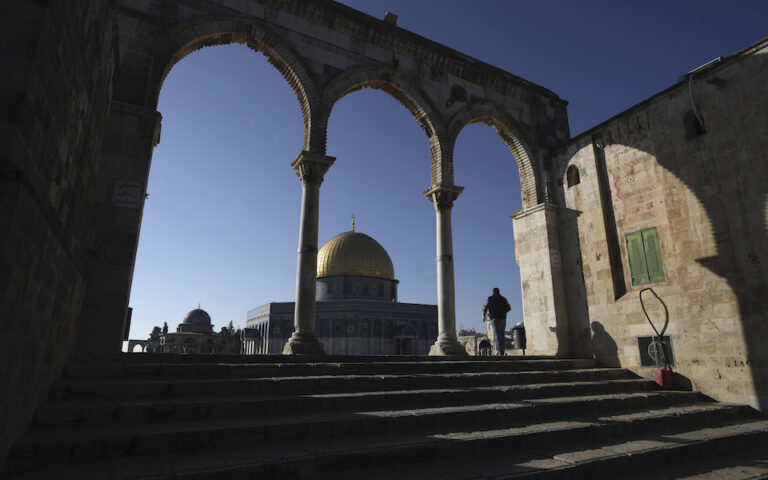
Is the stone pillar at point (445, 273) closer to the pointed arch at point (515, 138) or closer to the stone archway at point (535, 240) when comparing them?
the stone archway at point (535, 240)

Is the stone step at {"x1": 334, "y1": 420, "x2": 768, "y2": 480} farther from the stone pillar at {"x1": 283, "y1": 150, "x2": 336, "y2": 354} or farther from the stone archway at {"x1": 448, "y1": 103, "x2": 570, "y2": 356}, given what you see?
the stone archway at {"x1": 448, "y1": 103, "x2": 570, "y2": 356}

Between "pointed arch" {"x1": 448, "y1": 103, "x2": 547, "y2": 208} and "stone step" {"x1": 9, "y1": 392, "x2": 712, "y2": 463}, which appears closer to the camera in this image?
"stone step" {"x1": 9, "y1": 392, "x2": 712, "y2": 463}

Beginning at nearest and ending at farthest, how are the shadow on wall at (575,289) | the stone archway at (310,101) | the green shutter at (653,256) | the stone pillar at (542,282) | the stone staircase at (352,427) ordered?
the stone staircase at (352,427), the stone archway at (310,101), the green shutter at (653,256), the shadow on wall at (575,289), the stone pillar at (542,282)

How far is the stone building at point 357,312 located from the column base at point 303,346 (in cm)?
2766

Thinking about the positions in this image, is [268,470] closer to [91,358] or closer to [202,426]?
[202,426]

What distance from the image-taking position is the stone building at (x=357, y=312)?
35.7 meters

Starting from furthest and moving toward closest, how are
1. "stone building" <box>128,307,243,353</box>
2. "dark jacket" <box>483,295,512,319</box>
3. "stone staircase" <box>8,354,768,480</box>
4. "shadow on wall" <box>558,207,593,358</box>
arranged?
"stone building" <box>128,307,243,353</box> < "dark jacket" <box>483,295,512,319</box> < "shadow on wall" <box>558,207,593,358</box> < "stone staircase" <box>8,354,768,480</box>

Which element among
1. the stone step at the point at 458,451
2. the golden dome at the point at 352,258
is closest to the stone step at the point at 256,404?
the stone step at the point at 458,451

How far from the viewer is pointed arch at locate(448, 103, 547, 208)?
11422 millimetres

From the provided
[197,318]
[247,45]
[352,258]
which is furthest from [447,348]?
[197,318]

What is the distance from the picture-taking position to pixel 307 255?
8734 mm

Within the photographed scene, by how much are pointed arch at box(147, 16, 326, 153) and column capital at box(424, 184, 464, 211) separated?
3.07 m

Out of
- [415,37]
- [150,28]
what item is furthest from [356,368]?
[415,37]

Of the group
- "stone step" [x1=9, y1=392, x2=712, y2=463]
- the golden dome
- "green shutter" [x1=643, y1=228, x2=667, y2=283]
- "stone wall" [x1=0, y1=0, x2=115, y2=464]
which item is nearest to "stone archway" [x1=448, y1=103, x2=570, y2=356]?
"green shutter" [x1=643, y1=228, x2=667, y2=283]
